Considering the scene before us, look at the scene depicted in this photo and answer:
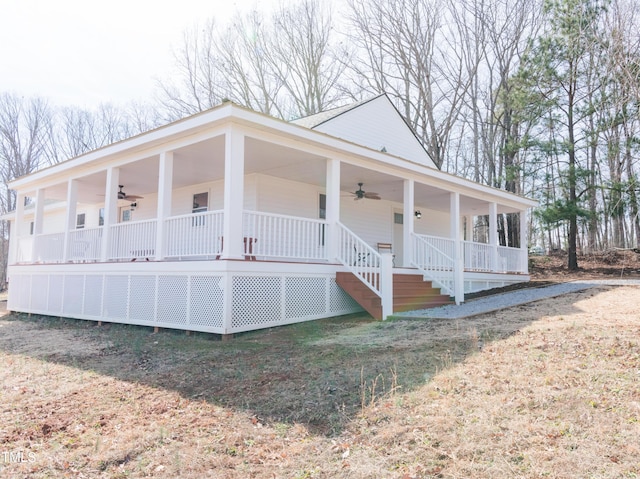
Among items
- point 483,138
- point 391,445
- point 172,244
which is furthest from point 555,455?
point 483,138

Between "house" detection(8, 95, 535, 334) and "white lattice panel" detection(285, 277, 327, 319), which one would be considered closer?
"house" detection(8, 95, 535, 334)

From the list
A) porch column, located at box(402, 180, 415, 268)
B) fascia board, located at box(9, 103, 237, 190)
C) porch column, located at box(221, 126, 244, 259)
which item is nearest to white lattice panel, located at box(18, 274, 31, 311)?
fascia board, located at box(9, 103, 237, 190)

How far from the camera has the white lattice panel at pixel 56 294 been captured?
473 inches

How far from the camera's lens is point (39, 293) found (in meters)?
12.8

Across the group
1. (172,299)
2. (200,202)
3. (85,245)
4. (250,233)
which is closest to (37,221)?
Answer: (85,245)

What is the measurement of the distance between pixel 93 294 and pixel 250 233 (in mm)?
4232

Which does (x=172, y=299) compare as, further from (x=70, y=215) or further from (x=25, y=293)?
(x=25, y=293)

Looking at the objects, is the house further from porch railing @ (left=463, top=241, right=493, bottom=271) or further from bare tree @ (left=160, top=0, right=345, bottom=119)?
bare tree @ (left=160, top=0, right=345, bottom=119)

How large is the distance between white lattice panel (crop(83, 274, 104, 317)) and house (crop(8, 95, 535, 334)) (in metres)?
0.04

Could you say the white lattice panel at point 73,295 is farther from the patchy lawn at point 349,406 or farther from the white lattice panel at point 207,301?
the white lattice panel at point 207,301

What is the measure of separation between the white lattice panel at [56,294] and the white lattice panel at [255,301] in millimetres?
6301

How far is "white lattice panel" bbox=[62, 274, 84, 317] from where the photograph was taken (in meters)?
11.3

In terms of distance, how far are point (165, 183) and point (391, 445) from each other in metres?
7.29

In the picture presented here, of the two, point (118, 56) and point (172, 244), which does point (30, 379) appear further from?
point (118, 56)
